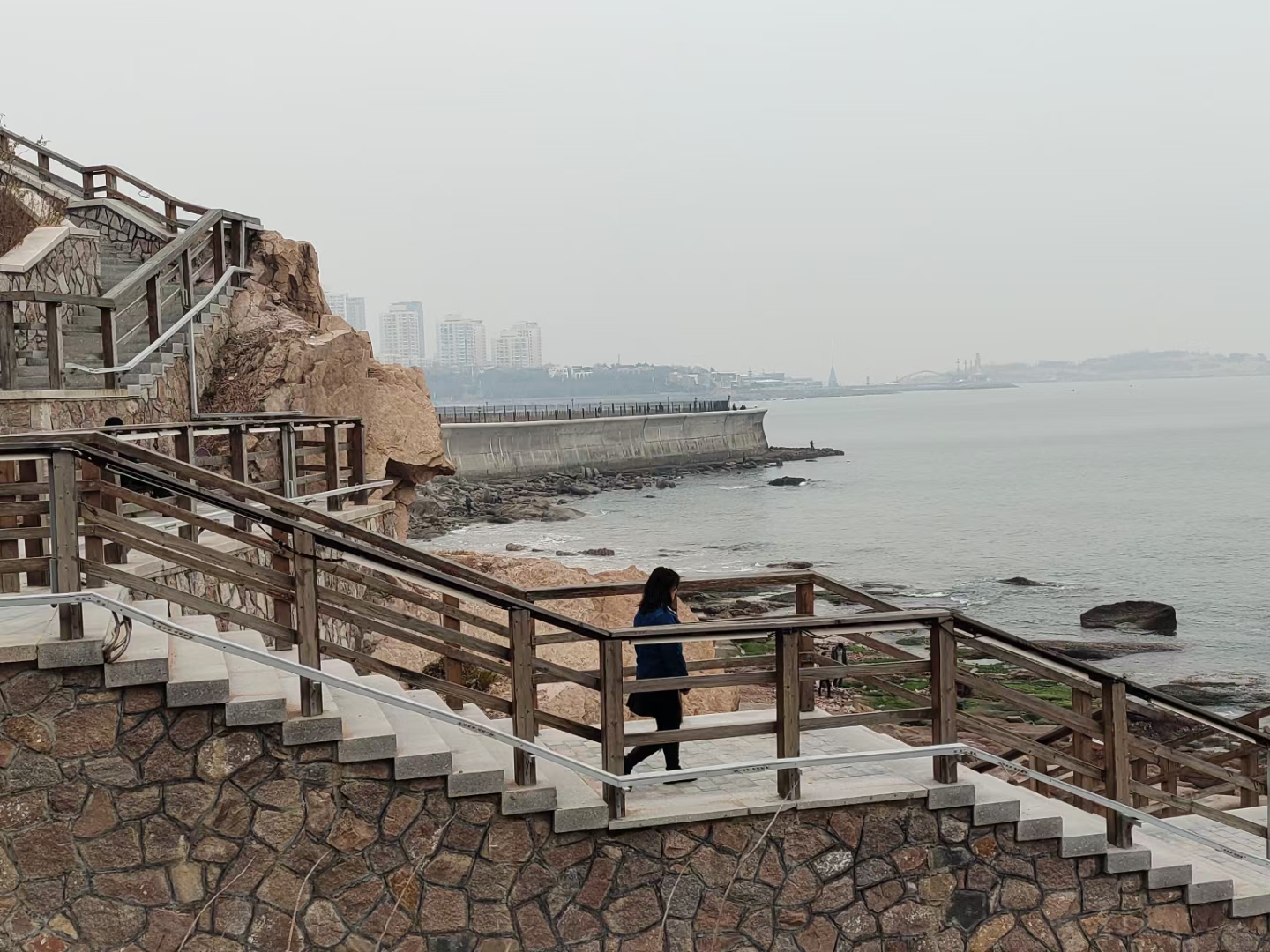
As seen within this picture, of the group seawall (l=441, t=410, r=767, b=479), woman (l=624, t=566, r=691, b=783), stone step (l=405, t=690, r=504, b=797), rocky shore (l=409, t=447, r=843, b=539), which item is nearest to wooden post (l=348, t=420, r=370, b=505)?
stone step (l=405, t=690, r=504, b=797)

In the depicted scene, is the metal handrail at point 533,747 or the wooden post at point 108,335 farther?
the wooden post at point 108,335

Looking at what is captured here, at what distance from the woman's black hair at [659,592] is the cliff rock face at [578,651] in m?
2.89

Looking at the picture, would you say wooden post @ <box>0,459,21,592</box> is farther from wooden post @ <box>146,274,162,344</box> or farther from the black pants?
wooden post @ <box>146,274,162,344</box>

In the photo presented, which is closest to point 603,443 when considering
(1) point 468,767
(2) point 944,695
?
(2) point 944,695

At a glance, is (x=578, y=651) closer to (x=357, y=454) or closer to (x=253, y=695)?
(x=357, y=454)

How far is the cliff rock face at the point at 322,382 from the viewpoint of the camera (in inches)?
597

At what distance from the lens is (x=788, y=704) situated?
605 centimetres

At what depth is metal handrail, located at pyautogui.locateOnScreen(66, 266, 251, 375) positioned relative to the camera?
11.7 m

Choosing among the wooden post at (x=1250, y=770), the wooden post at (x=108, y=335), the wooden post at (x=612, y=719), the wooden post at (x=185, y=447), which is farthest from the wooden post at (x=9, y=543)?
the wooden post at (x=1250, y=770)

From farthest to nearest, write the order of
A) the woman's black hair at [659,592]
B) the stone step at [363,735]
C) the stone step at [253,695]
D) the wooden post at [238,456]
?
the wooden post at [238,456] < the woman's black hair at [659,592] < the stone step at [363,735] < the stone step at [253,695]

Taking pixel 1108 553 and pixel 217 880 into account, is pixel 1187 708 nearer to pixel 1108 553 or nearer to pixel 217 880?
pixel 217 880

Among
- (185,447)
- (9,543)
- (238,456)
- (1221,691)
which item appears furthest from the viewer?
(1221,691)

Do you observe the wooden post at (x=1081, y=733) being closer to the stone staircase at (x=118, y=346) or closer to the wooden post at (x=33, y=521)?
the wooden post at (x=33, y=521)

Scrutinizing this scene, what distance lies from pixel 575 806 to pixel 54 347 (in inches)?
302
